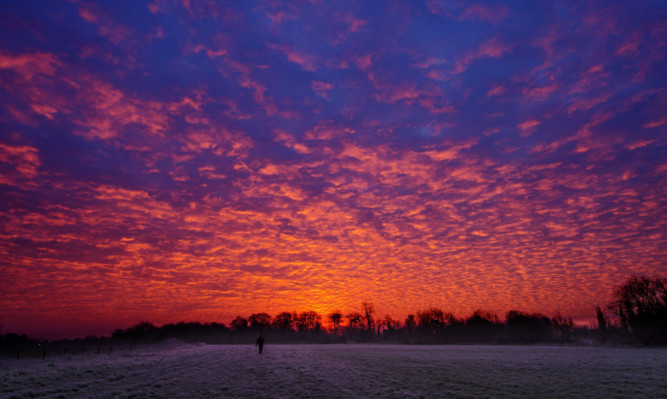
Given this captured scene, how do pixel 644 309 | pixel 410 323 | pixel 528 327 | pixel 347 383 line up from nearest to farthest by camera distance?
pixel 347 383
pixel 644 309
pixel 528 327
pixel 410 323

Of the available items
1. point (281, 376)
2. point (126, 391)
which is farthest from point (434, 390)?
point (126, 391)

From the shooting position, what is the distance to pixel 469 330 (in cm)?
13112

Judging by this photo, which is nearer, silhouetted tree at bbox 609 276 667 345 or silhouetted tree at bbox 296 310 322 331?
silhouetted tree at bbox 609 276 667 345

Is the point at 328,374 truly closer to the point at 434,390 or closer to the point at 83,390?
the point at 434,390

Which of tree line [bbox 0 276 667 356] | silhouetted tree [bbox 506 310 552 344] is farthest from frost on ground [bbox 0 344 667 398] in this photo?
silhouetted tree [bbox 506 310 552 344]

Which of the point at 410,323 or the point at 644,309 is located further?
the point at 410,323

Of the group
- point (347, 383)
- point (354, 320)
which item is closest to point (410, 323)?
point (354, 320)

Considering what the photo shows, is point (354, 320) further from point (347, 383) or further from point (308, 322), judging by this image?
point (347, 383)

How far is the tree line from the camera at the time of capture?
236 ft

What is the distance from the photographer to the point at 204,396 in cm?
1898

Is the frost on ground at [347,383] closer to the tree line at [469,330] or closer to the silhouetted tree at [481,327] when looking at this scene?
the tree line at [469,330]

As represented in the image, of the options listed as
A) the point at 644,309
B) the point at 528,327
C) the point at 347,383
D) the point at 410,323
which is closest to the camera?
the point at 347,383

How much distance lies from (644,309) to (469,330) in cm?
6280

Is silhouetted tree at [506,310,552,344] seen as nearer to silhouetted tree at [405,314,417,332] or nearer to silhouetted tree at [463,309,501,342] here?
silhouetted tree at [463,309,501,342]
